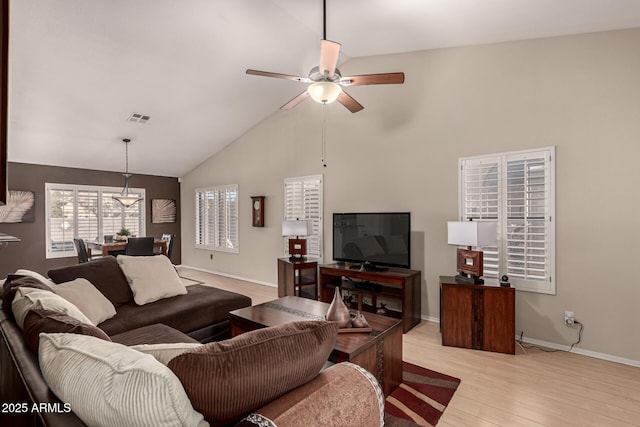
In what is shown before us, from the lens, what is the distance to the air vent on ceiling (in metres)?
5.08

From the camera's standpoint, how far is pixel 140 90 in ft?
14.8

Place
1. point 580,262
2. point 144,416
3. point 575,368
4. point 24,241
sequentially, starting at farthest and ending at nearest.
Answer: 1. point 24,241
2. point 580,262
3. point 575,368
4. point 144,416

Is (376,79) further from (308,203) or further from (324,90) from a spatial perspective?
(308,203)

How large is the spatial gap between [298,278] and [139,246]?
2788 millimetres

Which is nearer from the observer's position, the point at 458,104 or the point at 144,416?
the point at 144,416

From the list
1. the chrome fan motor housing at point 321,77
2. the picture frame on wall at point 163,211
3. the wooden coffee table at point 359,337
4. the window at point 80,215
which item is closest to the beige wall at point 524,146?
the wooden coffee table at point 359,337

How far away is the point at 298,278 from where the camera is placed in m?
4.93

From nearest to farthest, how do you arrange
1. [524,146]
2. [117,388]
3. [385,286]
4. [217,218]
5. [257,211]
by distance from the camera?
[117,388], [524,146], [385,286], [257,211], [217,218]

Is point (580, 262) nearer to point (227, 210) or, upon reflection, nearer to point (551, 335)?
point (551, 335)

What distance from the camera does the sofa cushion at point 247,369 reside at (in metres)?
0.87

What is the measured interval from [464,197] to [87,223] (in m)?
7.33

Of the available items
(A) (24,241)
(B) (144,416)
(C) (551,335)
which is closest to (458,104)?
(C) (551,335)

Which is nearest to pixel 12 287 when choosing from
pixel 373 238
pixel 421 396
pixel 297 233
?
pixel 421 396

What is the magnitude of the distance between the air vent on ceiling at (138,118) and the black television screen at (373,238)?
3.47 metres
